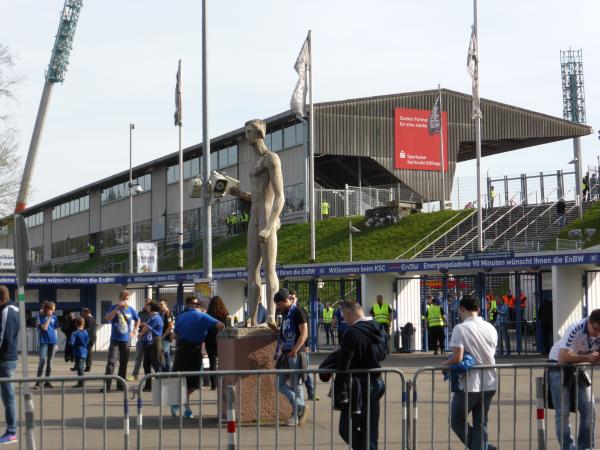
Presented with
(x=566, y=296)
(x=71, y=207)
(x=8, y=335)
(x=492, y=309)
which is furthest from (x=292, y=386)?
(x=71, y=207)

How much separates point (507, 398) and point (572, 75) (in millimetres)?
111539

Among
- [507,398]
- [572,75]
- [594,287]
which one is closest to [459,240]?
[594,287]

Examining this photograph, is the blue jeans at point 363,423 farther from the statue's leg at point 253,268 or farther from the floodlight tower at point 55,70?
A: the statue's leg at point 253,268

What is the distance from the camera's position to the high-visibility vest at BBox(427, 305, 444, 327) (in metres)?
29.4

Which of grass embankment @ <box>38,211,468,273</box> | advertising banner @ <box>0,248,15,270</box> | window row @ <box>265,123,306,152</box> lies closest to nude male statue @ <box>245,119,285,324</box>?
advertising banner @ <box>0,248,15,270</box>

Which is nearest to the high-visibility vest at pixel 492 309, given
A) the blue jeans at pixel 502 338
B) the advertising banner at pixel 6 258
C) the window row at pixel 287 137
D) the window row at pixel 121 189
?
the blue jeans at pixel 502 338

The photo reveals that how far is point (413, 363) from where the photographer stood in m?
26.2

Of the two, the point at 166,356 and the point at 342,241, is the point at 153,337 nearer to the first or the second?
the point at 166,356

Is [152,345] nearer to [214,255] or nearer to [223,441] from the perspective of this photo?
[223,441]

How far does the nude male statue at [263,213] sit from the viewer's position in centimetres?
1421

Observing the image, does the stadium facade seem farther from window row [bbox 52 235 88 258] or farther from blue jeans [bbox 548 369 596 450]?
blue jeans [bbox 548 369 596 450]

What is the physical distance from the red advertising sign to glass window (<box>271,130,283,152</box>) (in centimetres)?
626

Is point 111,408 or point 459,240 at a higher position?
point 459,240

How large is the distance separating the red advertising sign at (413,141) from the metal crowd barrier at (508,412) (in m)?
44.5
